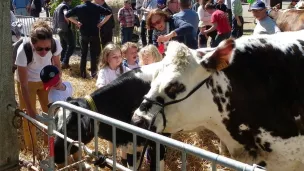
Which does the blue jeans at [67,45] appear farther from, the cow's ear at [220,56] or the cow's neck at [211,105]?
the cow's ear at [220,56]

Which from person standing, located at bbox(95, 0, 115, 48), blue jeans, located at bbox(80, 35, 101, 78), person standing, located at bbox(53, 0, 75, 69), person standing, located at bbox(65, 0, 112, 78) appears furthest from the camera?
person standing, located at bbox(53, 0, 75, 69)

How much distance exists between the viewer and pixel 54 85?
4.43 metres

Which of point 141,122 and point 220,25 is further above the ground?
point 141,122

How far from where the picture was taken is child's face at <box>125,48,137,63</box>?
544 cm

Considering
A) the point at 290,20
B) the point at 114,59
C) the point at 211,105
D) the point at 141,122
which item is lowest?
the point at 290,20

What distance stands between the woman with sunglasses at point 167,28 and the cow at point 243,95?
2934mm

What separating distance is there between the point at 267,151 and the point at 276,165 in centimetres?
13

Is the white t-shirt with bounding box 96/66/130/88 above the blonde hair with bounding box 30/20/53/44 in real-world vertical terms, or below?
below

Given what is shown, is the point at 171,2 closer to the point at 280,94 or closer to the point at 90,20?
the point at 90,20

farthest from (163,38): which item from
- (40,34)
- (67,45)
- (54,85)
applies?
(67,45)

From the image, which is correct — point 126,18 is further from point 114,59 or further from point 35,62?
point 35,62

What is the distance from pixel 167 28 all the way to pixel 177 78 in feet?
11.3

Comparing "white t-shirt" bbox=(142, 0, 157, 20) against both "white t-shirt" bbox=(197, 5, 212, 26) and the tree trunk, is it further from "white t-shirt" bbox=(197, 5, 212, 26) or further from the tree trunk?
the tree trunk

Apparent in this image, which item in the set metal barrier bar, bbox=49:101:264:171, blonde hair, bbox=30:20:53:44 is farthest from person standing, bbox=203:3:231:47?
metal barrier bar, bbox=49:101:264:171
